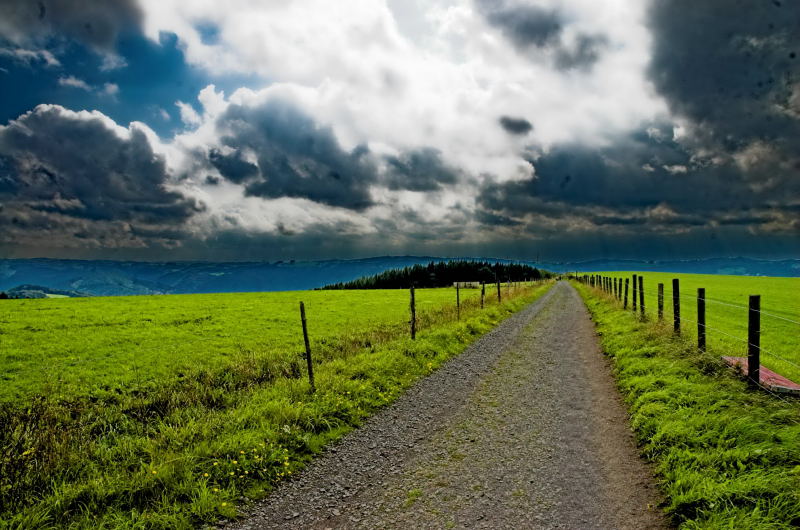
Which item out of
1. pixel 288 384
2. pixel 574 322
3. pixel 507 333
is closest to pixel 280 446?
pixel 288 384

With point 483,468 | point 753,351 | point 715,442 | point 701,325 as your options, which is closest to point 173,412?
point 483,468

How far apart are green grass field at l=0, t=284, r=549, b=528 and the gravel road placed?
→ 2.62ft

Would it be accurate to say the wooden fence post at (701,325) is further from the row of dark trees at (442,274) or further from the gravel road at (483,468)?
the row of dark trees at (442,274)

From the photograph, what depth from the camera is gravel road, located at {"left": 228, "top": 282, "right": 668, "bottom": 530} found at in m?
5.68

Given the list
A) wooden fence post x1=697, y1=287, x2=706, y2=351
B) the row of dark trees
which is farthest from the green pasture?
the row of dark trees

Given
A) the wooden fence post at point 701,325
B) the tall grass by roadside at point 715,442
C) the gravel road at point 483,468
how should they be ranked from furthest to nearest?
the wooden fence post at point 701,325 → the gravel road at point 483,468 → the tall grass by roadside at point 715,442

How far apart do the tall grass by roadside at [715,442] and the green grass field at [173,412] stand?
5.97 metres

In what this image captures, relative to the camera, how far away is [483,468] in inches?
273

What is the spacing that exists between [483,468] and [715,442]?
13.0 ft

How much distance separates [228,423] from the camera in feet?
28.5

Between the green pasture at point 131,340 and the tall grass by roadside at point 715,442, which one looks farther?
the green pasture at point 131,340

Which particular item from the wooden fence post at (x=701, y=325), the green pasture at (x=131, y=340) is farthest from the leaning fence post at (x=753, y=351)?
the green pasture at (x=131, y=340)

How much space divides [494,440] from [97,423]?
9.87 m

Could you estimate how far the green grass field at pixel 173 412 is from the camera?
6145mm
